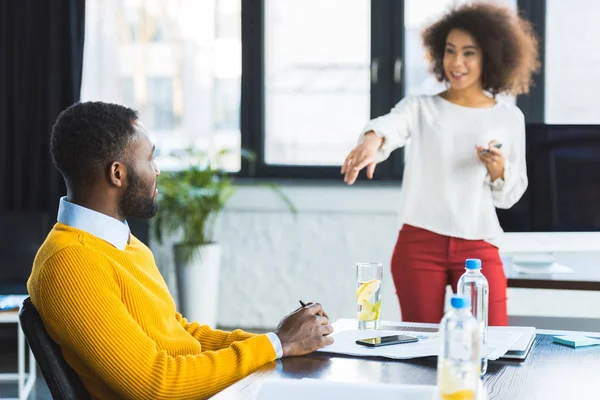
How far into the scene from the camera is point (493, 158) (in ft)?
7.99

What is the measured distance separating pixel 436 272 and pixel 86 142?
1.22 meters

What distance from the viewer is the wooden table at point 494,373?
1.38 m

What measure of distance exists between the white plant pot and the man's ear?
9.06 feet

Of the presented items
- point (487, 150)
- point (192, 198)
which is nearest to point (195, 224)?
point (192, 198)

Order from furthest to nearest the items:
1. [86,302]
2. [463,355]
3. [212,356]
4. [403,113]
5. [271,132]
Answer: [271,132], [403,113], [212,356], [86,302], [463,355]

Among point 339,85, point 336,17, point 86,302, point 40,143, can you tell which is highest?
point 336,17

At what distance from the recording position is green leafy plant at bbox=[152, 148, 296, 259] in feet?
14.5

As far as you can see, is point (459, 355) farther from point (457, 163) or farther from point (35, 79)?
point (35, 79)

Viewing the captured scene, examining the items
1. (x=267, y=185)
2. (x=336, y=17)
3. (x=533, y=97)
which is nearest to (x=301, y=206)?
(x=267, y=185)

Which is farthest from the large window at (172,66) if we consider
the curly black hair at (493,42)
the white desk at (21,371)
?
the curly black hair at (493,42)

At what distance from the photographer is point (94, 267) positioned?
151 cm

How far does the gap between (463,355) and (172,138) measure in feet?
12.8

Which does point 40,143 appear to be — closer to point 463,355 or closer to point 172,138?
point 172,138

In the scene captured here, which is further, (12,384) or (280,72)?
(280,72)
